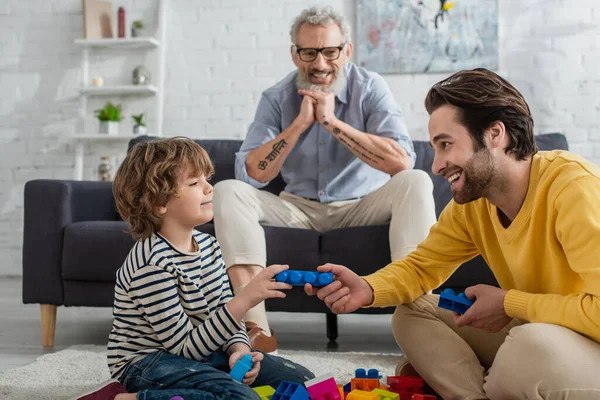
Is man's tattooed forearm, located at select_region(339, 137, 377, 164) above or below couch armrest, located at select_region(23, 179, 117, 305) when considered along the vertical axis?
above

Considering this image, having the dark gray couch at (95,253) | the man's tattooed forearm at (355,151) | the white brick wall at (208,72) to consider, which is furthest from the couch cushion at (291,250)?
the white brick wall at (208,72)

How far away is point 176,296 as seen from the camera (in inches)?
57.5

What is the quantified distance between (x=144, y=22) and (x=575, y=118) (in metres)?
2.90

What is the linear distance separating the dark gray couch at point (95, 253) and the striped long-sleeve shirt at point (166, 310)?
88 centimetres

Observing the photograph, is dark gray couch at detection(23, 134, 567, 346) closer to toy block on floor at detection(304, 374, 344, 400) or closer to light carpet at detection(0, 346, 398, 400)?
light carpet at detection(0, 346, 398, 400)

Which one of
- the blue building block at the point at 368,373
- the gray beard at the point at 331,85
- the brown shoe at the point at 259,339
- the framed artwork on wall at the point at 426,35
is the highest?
the framed artwork on wall at the point at 426,35

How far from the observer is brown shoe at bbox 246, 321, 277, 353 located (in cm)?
200

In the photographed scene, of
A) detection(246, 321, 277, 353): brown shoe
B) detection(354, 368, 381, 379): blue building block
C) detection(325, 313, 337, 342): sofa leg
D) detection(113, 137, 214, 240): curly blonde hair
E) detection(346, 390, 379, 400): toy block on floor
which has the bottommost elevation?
detection(325, 313, 337, 342): sofa leg

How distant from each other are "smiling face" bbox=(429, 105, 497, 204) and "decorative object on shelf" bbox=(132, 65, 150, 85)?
11.6 ft

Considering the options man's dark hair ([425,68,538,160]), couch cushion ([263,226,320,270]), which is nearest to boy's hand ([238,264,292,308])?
man's dark hair ([425,68,538,160])

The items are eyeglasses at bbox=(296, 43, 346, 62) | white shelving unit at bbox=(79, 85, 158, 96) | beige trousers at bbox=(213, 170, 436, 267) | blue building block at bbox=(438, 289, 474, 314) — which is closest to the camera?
blue building block at bbox=(438, 289, 474, 314)

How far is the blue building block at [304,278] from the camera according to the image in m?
1.46

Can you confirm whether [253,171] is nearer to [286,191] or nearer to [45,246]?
[286,191]

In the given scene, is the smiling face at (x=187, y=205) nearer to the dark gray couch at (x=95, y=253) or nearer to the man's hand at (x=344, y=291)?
the man's hand at (x=344, y=291)
